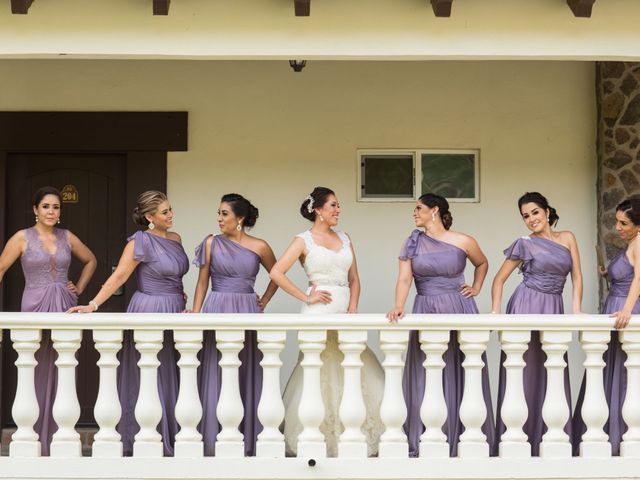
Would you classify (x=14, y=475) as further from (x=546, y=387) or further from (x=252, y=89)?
(x=252, y=89)

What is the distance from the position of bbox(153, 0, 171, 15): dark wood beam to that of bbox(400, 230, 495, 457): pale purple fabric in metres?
1.91

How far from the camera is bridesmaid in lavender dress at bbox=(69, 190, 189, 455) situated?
6652mm

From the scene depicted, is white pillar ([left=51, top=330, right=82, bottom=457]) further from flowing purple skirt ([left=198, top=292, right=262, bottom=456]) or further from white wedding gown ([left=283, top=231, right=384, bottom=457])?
white wedding gown ([left=283, top=231, right=384, bottom=457])

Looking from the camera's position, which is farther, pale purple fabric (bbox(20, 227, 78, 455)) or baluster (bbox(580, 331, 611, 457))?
pale purple fabric (bbox(20, 227, 78, 455))

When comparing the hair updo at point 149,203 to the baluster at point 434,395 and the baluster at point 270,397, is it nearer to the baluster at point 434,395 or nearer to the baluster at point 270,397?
the baluster at point 270,397

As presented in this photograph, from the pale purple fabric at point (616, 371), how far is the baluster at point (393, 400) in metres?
1.13

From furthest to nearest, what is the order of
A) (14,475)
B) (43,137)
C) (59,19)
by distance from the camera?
(43,137)
(59,19)
(14,475)

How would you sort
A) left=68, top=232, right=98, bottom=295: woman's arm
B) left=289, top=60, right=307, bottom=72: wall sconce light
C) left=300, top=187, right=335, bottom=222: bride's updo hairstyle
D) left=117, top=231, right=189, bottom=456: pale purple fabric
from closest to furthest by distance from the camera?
1. left=117, top=231, right=189, bottom=456: pale purple fabric
2. left=300, top=187, right=335, bottom=222: bride's updo hairstyle
3. left=68, top=232, right=98, bottom=295: woman's arm
4. left=289, top=60, right=307, bottom=72: wall sconce light

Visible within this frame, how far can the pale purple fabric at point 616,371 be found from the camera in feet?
21.4

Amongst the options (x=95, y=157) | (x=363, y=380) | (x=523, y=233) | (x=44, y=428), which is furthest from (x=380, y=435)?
(x=95, y=157)

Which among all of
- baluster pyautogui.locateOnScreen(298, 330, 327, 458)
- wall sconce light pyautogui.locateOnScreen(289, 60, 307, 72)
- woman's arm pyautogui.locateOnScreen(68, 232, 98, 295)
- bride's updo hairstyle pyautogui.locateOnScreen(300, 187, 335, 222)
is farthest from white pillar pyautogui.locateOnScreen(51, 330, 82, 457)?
wall sconce light pyautogui.locateOnScreen(289, 60, 307, 72)

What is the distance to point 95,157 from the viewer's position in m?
8.62

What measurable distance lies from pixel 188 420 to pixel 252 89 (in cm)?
319

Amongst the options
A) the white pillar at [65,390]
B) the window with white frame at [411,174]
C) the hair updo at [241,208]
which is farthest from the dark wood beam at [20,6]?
the window with white frame at [411,174]
